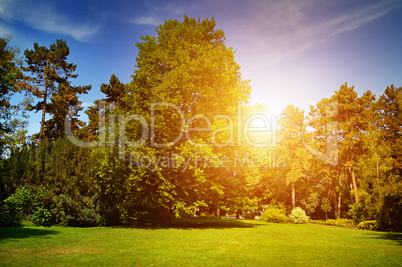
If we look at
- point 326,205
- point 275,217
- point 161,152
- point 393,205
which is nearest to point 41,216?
point 161,152

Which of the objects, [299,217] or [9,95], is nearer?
[9,95]

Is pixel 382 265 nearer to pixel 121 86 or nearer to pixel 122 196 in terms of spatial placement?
pixel 122 196

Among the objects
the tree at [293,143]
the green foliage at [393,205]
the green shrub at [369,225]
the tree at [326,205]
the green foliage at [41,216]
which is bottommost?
the tree at [326,205]

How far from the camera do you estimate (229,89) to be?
2181 centimetres

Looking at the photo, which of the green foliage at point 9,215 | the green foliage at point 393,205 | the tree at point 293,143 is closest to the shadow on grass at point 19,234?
the green foliage at point 9,215

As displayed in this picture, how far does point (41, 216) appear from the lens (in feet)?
60.2

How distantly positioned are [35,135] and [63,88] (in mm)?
12291

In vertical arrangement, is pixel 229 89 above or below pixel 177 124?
above

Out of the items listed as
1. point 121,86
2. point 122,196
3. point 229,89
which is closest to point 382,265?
point 229,89

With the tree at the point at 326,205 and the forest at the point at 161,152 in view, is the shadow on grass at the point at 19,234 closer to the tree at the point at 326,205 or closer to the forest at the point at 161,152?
the forest at the point at 161,152

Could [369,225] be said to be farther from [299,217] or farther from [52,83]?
[52,83]

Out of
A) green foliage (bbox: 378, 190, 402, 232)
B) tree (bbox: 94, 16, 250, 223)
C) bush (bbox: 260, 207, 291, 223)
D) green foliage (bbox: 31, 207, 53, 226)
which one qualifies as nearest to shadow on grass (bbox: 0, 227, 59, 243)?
green foliage (bbox: 31, 207, 53, 226)

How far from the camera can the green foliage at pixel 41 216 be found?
59.6 feet

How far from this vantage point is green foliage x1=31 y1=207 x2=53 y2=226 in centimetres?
1816
